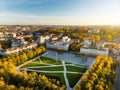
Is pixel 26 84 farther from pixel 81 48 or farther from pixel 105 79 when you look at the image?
pixel 81 48

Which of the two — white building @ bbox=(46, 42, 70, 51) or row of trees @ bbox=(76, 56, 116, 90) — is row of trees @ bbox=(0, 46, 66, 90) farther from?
white building @ bbox=(46, 42, 70, 51)

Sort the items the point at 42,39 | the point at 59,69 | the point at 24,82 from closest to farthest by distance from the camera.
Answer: the point at 24,82
the point at 59,69
the point at 42,39

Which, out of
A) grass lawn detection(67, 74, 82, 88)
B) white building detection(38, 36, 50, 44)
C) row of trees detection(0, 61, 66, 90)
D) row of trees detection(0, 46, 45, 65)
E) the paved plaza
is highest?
white building detection(38, 36, 50, 44)

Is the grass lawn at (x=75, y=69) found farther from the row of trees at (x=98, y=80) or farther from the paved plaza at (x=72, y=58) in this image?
the row of trees at (x=98, y=80)

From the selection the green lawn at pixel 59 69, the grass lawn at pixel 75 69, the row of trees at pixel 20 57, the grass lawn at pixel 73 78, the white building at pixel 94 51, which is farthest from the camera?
the white building at pixel 94 51

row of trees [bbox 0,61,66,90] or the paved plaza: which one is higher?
row of trees [bbox 0,61,66,90]

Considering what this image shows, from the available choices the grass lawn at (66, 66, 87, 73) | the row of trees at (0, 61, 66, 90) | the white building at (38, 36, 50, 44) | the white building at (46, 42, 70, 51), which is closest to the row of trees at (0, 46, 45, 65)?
the row of trees at (0, 61, 66, 90)

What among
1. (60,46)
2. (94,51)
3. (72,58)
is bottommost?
(72,58)

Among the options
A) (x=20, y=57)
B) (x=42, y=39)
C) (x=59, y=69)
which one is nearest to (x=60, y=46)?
(x=42, y=39)

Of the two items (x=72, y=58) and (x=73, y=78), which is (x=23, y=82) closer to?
(x=73, y=78)

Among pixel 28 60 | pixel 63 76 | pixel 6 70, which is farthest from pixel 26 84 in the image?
pixel 28 60

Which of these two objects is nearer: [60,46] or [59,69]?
[59,69]

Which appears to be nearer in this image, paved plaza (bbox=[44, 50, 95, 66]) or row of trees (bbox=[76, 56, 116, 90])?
row of trees (bbox=[76, 56, 116, 90])

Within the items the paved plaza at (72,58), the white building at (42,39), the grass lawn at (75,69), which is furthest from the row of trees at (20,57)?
the white building at (42,39)
